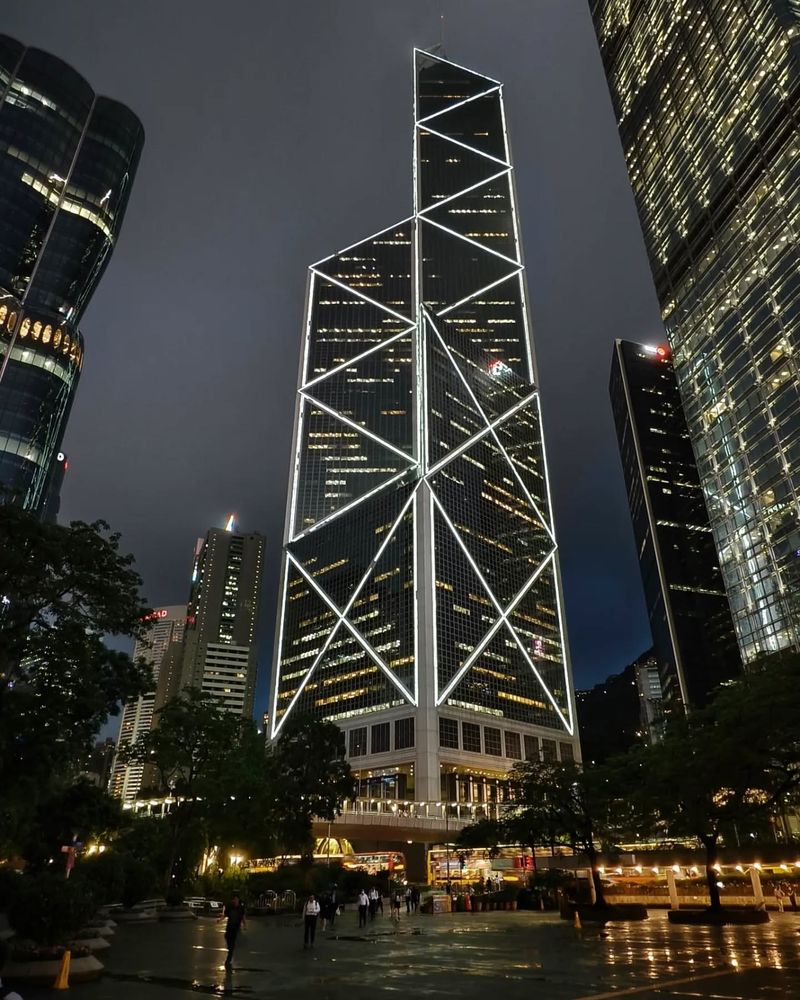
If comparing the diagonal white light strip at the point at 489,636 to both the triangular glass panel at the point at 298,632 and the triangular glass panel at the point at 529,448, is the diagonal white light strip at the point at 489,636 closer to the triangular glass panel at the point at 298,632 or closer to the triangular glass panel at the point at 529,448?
the triangular glass panel at the point at 529,448

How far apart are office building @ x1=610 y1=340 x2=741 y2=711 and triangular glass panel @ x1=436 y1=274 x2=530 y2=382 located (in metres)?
26.9

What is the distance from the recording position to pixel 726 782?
2675cm

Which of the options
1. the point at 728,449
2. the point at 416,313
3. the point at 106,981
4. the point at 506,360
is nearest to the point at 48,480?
the point at 416,313

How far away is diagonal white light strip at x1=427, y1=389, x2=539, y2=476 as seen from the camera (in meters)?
120

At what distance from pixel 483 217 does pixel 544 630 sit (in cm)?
10293

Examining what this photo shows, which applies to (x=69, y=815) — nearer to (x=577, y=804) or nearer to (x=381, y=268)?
(x=577, y=804)

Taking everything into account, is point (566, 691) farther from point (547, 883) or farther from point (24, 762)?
point (24, 762)

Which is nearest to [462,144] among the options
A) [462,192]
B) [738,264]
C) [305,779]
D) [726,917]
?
[462,192]

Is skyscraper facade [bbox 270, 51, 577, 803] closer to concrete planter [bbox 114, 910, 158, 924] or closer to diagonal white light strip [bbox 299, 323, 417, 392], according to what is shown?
diagonal white light strip [bbox 299, 323, 417, 392]

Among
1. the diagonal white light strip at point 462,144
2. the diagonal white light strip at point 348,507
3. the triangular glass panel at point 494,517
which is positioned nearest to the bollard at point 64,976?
the triangular glass panel at point 494,517

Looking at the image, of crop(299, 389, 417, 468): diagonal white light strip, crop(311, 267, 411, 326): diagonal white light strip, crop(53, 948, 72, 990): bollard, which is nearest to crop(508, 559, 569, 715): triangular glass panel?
crop(299, 389, 417, 468): diagonal white light strip

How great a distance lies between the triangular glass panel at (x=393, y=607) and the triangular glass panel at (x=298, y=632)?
300 inches

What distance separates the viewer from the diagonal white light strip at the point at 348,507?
400ft

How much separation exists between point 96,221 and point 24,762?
14151 cm
